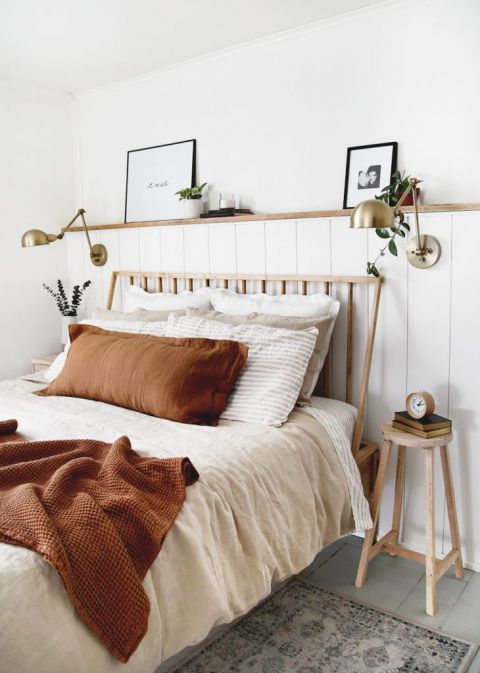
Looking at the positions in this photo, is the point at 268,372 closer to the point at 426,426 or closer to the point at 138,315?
the point at 426,426

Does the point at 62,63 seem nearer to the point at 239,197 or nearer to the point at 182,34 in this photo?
the point at 182,34

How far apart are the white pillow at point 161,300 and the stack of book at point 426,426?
1.21 meters

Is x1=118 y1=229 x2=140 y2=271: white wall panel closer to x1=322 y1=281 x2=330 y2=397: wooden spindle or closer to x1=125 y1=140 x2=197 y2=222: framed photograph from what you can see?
x1=125 y1=140 x2=197 y2=222: framed photograph

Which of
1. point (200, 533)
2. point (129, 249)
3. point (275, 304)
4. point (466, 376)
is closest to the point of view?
point (200, 533)

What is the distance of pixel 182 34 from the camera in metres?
3.06

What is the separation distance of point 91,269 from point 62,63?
1.24 m

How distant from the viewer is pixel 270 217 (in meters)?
3.07

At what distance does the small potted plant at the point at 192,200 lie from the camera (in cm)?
343

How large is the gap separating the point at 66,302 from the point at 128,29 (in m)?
1.75

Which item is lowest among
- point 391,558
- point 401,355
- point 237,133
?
point 391,558

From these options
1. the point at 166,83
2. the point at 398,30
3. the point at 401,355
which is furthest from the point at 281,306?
the point at 166,83

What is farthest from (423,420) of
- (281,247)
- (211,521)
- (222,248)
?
(222,248)

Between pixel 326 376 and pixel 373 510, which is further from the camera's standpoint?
pixel 326 376

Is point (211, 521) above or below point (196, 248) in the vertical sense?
below
